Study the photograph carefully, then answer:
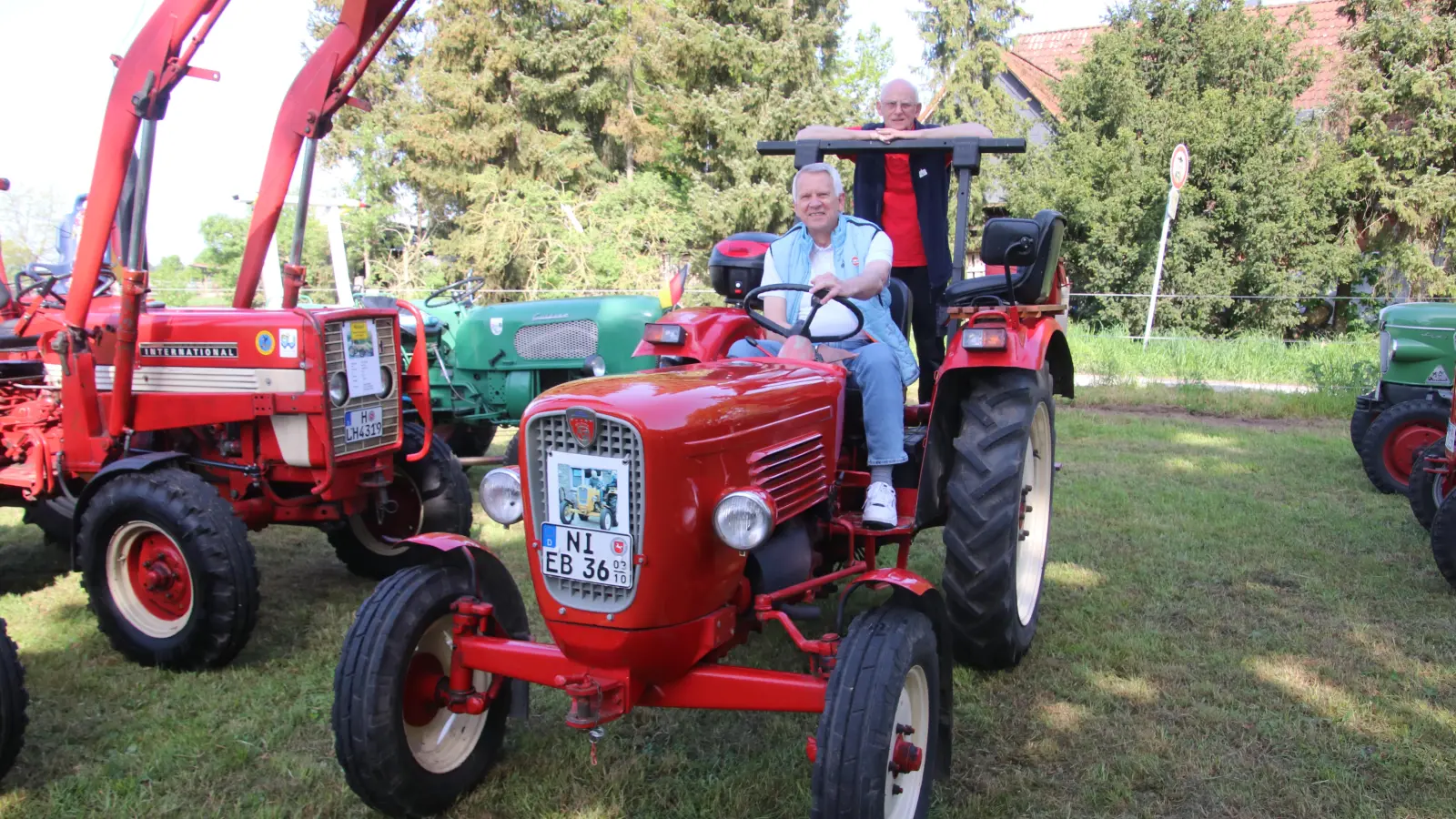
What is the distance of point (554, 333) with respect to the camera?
6906 millimetres

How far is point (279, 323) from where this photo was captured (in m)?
4.13

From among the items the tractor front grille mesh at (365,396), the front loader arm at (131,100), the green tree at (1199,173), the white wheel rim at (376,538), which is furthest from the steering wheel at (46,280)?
the green tree at (1199,173)

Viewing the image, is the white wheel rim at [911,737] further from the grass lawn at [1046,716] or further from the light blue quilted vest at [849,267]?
the light blue quilted vest at [849,267]

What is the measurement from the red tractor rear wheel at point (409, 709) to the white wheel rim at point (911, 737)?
112cm

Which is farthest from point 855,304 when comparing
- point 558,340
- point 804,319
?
point 558,340

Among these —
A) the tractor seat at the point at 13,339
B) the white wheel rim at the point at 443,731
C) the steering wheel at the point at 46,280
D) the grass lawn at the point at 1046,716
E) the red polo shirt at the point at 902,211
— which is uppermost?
the red polo shirt at the point at 902,211

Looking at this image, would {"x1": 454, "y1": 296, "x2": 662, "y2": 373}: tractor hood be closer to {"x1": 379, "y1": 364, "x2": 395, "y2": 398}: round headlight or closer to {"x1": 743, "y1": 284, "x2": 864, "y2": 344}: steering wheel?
{"x1": 379, "y1": 364, "x2": 395, "y2": 398}: round headlight

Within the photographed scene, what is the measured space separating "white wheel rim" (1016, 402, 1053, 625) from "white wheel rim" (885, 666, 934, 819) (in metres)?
1.46

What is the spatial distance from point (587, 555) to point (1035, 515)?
2432 mm

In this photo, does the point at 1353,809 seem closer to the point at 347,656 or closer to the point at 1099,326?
the point at 347,656

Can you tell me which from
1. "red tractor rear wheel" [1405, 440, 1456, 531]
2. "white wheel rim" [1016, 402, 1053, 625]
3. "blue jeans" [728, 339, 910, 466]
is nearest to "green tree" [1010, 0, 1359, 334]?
"red tractor rear wheel" [1405, 440, 1456, 531]

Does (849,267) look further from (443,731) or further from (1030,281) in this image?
(443,731)

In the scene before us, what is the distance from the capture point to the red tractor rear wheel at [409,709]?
2498mm

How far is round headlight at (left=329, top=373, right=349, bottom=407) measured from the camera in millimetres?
4195
